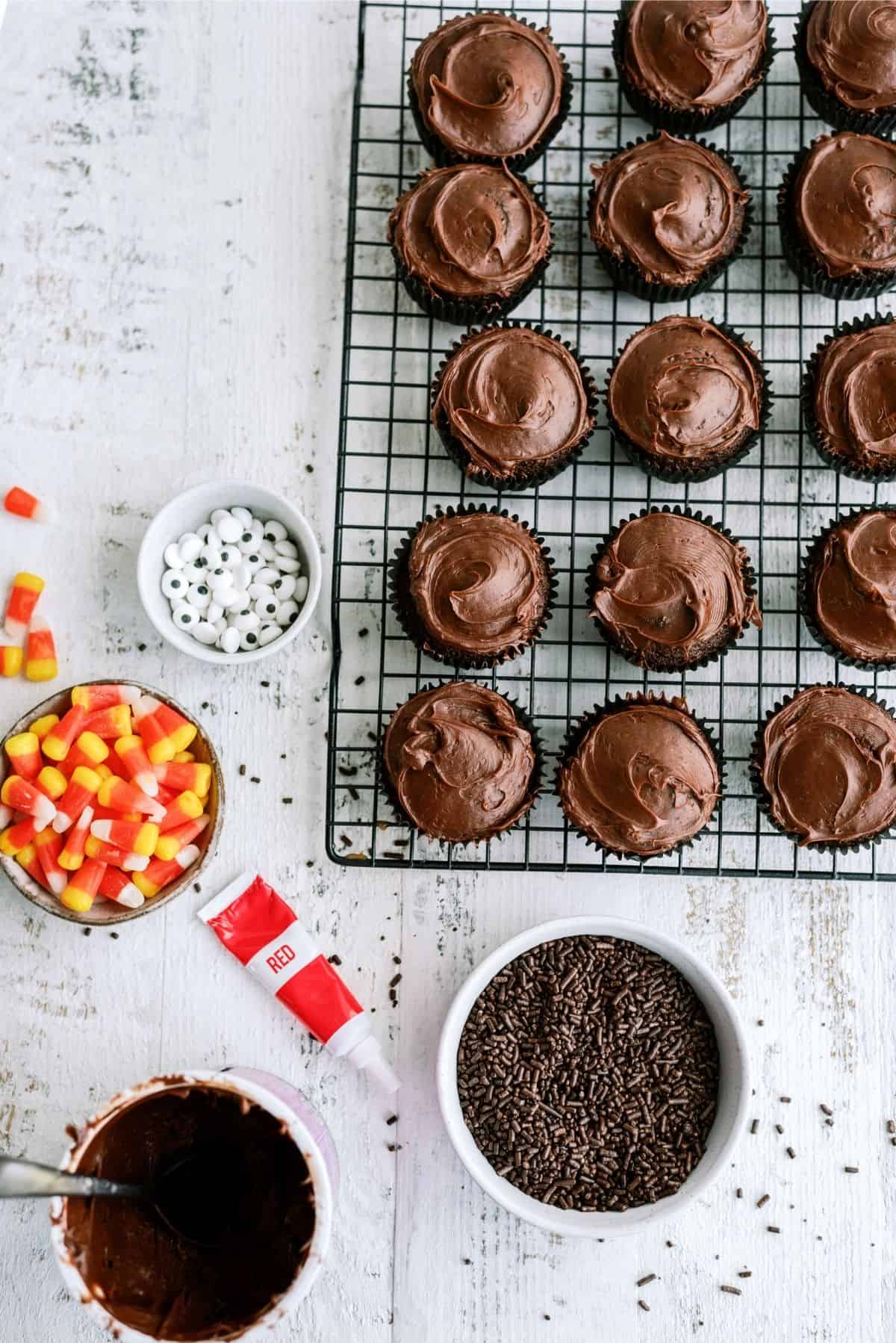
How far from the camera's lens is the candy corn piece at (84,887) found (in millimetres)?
3176

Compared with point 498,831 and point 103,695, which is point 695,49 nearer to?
point 498,831

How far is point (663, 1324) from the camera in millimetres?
3266

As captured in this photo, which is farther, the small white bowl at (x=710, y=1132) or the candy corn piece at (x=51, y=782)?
the candy corn piece at (x=51, y=782)

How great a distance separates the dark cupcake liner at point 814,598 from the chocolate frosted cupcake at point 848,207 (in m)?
0.68

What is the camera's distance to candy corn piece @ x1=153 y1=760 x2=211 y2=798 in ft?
10.6

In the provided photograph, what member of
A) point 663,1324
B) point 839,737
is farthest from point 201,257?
point 663,1324

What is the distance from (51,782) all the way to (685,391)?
2081mm

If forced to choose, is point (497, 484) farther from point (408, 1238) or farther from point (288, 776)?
point (408, 1238)

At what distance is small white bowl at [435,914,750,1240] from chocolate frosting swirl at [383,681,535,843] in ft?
1.19

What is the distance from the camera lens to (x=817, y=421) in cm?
319

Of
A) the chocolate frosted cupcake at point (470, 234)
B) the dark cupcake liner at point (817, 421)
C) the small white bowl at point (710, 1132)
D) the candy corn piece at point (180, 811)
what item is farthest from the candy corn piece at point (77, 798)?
the dark cupcake liner at point (817, 421)

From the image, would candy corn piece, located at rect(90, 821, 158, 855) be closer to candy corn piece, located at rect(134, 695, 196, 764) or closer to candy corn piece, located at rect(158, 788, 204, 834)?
candy corn piece, located at rect(158, 788, 204, 834)

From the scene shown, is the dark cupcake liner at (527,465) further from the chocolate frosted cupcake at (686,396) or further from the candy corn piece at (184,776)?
the candy corn piece at (184,776)

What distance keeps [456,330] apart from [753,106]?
1.16 metres
